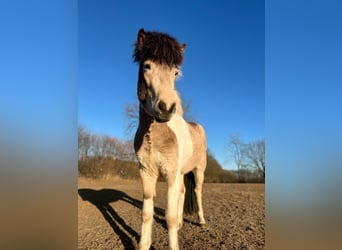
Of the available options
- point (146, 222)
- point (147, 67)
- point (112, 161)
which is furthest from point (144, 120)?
point (112, 161)

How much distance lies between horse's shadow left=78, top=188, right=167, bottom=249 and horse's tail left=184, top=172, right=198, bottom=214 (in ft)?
1.03

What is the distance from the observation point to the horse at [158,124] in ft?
4.71

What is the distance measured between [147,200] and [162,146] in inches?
16.5

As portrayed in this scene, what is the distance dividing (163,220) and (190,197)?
1.28ft

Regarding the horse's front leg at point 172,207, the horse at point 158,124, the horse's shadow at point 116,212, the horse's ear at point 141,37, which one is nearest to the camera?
the horse at point 158,124

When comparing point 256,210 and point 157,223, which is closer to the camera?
point 157,223

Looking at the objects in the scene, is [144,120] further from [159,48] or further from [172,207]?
[172,207]

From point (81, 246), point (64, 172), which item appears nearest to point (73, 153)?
point (64, 172)

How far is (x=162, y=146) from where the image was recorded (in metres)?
1.71

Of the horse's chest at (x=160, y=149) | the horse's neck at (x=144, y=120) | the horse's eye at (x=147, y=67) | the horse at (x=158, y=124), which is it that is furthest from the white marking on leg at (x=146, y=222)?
the horse's eye at (x=147, y=67)

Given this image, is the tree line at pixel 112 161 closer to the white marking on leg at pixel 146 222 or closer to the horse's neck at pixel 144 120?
the horse's neck at pixel 144 120

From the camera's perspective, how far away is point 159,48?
1543mm

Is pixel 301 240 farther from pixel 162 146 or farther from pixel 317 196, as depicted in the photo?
pixel 162 146

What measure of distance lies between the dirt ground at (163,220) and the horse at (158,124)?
0.50 metres
